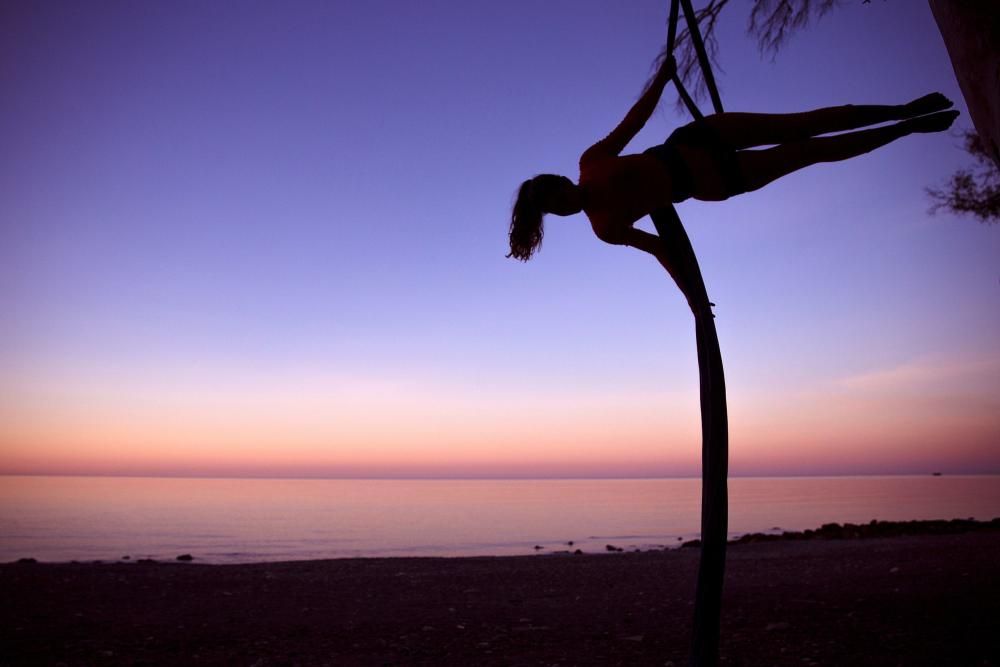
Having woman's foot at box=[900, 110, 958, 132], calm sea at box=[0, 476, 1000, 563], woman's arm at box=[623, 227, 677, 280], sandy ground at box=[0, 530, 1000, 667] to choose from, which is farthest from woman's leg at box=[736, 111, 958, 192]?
calm sea at box=[0, 476, 1000, 563]

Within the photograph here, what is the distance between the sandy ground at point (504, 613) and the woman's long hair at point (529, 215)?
380cm

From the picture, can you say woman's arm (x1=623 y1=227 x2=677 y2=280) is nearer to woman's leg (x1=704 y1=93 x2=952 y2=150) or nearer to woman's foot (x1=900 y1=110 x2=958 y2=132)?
woman's leg (x1=704 y1=93 x2=952 y2=150)

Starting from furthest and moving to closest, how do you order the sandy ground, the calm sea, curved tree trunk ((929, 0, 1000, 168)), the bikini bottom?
the calm sea, the sandy ground, the bikini bottom, curved tree trunk ((929, 0, 1000, 168))

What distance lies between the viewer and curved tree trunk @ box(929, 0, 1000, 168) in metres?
2.83

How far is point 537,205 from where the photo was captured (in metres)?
3.00

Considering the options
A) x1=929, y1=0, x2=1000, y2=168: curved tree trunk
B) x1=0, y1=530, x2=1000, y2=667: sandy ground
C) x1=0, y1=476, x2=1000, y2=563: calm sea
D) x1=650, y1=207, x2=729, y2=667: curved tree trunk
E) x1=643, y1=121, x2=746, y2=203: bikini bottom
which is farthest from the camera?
x1=0, y1=476, x2=1000, y2=563: calm sea

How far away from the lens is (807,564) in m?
10.2

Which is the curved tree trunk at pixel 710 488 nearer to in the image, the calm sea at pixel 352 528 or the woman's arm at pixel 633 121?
the woman's arm at pixel 633 121

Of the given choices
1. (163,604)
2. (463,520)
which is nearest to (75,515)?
(463,520)

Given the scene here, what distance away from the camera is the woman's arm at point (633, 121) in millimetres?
3127

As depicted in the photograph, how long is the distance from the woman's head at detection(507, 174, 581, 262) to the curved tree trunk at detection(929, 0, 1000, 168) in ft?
6.02

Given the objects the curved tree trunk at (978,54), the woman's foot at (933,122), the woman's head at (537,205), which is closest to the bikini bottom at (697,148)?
the woman's head at (537,205)

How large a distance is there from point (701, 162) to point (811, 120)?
1.87ft

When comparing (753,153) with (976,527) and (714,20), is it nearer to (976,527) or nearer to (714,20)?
(714,20)
